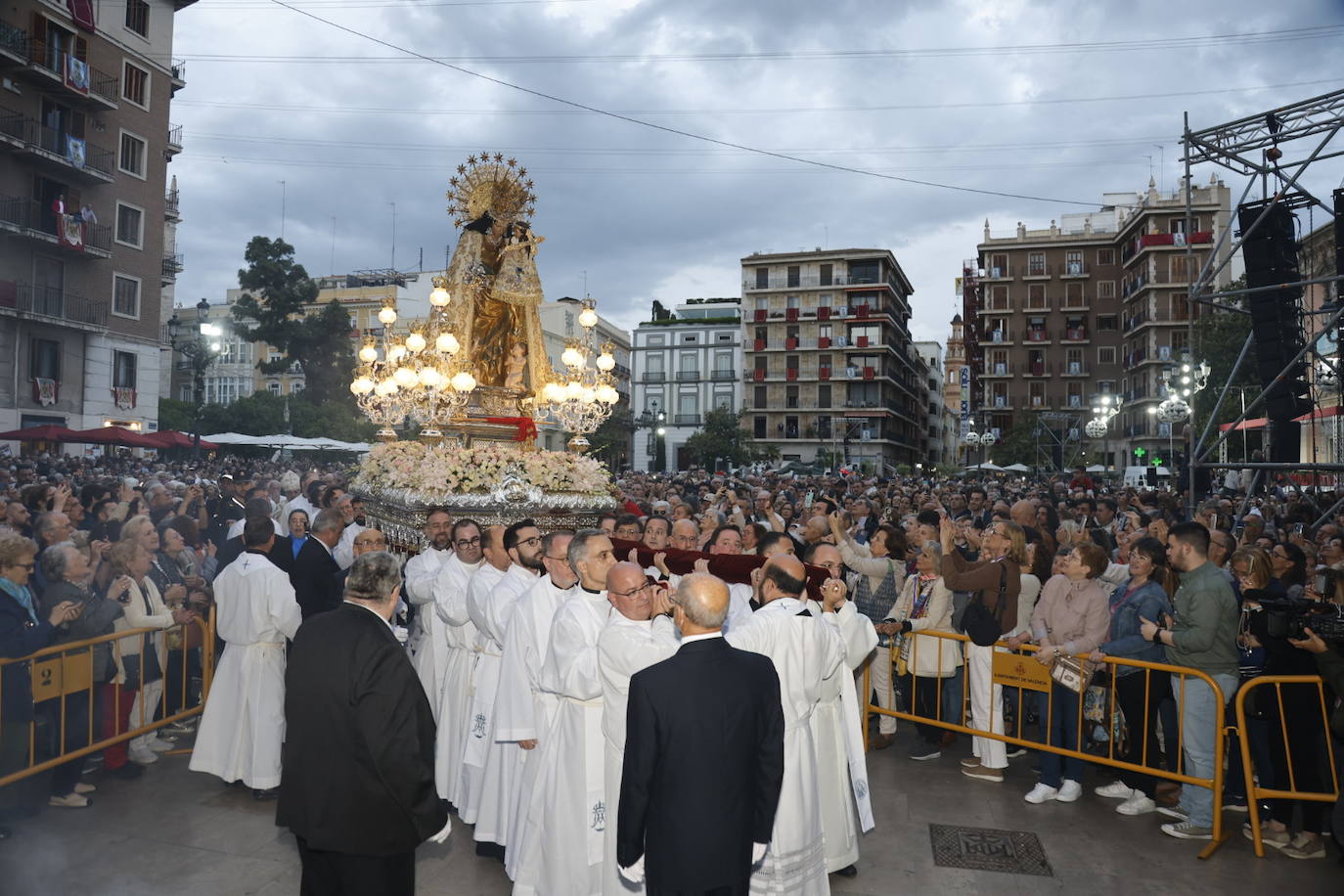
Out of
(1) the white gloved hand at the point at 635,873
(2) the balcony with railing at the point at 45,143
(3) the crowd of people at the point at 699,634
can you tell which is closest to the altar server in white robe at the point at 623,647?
(3) the crowd of people at the point at 699,634

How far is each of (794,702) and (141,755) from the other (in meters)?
4.99

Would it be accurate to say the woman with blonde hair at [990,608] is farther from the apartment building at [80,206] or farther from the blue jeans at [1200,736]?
the apartment building at [80,206]

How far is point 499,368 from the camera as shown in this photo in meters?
13.8

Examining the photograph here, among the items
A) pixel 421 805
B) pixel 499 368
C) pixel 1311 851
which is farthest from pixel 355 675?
pixel 499 368

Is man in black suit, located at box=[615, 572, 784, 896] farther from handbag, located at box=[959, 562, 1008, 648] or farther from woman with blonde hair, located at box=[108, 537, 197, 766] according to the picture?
woman with blonde hair, located at box=[108, 537, 197, 766]

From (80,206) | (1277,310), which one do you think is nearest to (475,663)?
(1277,310)

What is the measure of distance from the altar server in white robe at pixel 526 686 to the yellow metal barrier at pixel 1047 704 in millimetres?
2953

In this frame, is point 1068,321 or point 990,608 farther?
point 1068,321

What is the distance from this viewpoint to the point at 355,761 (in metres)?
3.29

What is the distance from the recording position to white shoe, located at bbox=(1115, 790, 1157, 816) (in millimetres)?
5887

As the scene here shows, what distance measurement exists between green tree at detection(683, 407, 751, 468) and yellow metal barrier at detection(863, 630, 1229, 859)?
51138 mm

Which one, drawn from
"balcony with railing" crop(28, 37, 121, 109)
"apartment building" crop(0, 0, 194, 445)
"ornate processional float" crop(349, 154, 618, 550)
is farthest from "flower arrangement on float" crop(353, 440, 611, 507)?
"balcony with railing" crop(28, 37, 121, 109)

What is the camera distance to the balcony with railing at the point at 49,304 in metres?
9.26

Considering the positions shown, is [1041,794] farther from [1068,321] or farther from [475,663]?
[1068,321]
